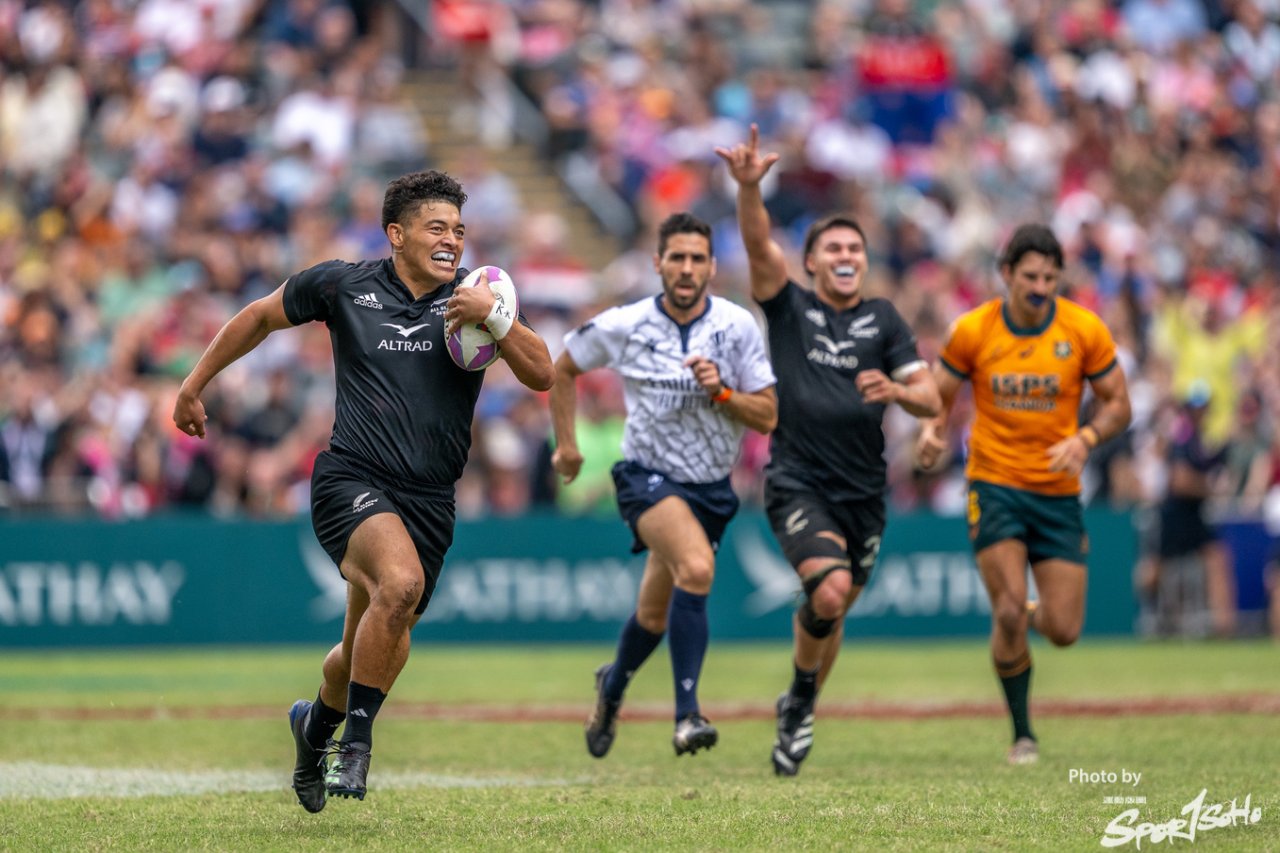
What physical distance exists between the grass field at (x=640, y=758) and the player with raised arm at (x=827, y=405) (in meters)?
1.09

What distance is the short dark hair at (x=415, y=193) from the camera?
8.40m

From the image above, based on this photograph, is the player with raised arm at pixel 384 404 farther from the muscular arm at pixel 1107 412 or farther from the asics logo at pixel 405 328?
the muscular arm at pixel 1107 412

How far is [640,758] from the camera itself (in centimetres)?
1095

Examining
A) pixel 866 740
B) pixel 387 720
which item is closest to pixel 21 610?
pixel 387 720

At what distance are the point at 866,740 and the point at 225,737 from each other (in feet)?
12.8

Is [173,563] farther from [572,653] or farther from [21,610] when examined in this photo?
[572,653]

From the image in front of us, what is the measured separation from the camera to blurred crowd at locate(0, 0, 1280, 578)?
20219mm

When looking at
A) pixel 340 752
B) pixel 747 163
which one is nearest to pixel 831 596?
pixel 747 163

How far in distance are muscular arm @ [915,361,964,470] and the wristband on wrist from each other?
3421mm

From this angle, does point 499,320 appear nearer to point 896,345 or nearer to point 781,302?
point 781,302

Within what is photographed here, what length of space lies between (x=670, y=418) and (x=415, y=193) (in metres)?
2.69

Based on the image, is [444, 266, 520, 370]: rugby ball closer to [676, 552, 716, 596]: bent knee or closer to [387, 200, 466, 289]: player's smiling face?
[387, 200, 466, 289]: player's smiling face

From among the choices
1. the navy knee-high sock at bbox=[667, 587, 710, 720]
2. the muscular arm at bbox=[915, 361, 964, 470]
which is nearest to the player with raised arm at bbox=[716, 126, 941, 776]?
the muscular arm at bbox=[915, 361, 964, 470]

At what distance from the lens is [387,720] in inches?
521
